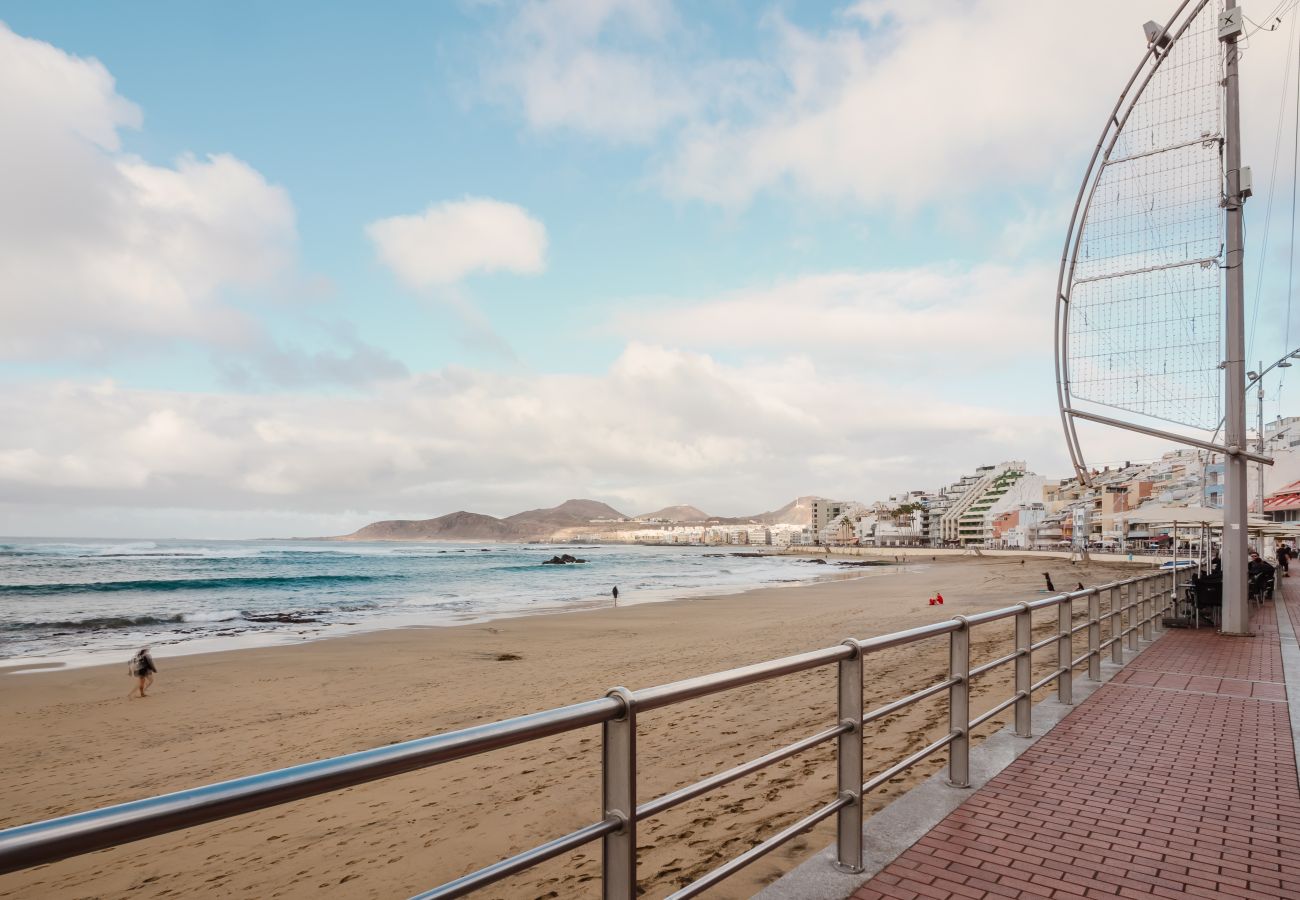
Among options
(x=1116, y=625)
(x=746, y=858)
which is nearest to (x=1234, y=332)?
(x=1116, y=625)

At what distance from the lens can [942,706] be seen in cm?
781

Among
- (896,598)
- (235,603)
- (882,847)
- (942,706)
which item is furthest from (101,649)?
(896,598)

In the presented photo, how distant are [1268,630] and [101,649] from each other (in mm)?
24024

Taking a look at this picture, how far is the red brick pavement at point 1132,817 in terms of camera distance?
3.45 meters

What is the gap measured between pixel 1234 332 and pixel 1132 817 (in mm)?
9497

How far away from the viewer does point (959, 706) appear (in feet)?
14.8

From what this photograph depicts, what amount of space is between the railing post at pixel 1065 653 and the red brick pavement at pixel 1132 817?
0.61 ft

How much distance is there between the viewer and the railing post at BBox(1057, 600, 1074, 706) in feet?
20.2

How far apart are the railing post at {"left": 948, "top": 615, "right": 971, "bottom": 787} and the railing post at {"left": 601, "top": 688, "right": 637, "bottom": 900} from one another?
8.96 feet

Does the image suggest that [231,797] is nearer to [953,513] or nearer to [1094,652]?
[1094,652]

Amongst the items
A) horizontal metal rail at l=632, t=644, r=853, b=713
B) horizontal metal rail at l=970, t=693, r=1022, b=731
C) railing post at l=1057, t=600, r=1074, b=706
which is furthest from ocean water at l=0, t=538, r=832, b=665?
horizontal metal rail at l=632, t=644, r=853, b=713

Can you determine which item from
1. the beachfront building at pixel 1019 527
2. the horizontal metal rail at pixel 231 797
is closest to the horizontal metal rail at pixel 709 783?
the horizontal metal rail at pixel 231 797

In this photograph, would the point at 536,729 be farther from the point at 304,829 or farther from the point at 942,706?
the point at 942,706

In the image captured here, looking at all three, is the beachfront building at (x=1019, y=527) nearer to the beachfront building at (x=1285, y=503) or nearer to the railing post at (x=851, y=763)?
the beachfront building at (x=1285, y=503)
